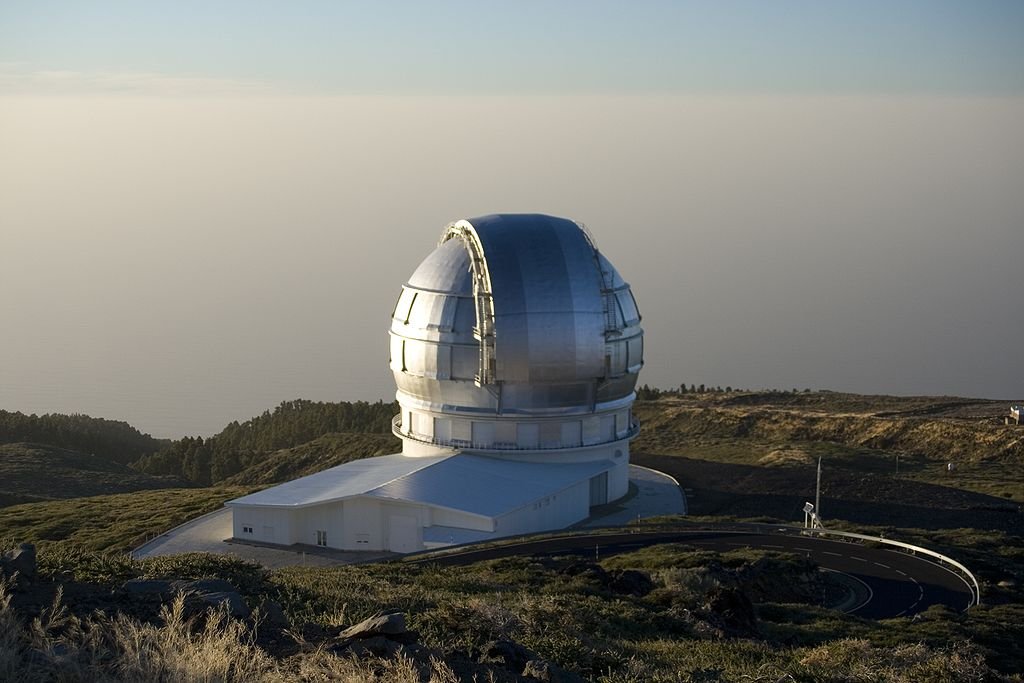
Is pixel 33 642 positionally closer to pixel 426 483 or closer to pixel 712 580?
pixel 712 580

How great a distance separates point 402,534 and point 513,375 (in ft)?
23.1

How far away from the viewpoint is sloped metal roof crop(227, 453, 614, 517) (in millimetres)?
36312

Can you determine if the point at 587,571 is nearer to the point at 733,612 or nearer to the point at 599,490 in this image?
the point at 733,612

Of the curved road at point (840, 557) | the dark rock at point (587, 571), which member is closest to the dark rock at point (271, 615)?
the dark rock at point (587, 571)

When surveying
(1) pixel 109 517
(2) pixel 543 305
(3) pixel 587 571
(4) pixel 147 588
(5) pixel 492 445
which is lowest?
(1) pixel 109 517

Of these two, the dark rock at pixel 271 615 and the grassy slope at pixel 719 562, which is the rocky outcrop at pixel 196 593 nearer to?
the dark rock at pixel 271 615

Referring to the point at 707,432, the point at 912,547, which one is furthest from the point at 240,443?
the point at 912,547

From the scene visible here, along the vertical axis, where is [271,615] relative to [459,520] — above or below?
above

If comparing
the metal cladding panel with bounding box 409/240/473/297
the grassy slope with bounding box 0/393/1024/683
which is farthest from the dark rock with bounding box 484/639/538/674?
the metal cladding panel with bounding box 409/240/473/297

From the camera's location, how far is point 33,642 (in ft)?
38.2

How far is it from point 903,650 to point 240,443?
55.8 m

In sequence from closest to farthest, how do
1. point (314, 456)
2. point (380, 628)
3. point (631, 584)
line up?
1. point (380, 628)
2. point (631, 584)
3. point (314, 456)

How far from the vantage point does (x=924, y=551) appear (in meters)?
33.4

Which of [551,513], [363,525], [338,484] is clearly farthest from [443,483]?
[551,513]
